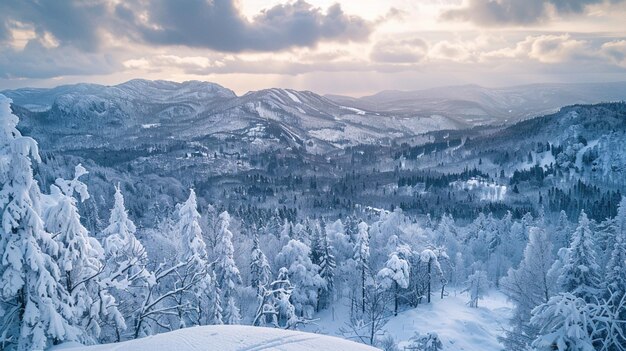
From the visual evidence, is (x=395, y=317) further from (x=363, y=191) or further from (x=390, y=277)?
(x=363, y=191)

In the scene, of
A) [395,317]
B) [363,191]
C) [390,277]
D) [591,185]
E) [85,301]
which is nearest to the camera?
[85,301]

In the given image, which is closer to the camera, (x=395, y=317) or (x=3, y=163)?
(x=3, y=163)

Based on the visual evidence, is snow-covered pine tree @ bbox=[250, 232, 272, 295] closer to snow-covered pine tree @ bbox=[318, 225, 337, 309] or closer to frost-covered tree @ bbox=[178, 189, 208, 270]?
snow-covered pine tree @ bbox=[318, 225, 337, 309]

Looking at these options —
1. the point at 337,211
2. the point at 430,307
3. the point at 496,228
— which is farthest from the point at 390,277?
the point at 337,211

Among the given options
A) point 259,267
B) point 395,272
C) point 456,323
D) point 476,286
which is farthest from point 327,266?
point 476,286

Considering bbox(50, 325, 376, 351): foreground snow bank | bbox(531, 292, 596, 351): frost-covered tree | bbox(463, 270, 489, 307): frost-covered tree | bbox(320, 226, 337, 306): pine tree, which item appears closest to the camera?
bbox(50, 325, 376, 351): foreground snow bank

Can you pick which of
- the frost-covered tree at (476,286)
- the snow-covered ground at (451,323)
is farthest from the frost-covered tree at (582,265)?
the frost-covered tree at (476,286)

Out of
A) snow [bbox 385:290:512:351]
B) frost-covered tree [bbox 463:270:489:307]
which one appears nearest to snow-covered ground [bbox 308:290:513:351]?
snow [bbox 385:290:512:351]
